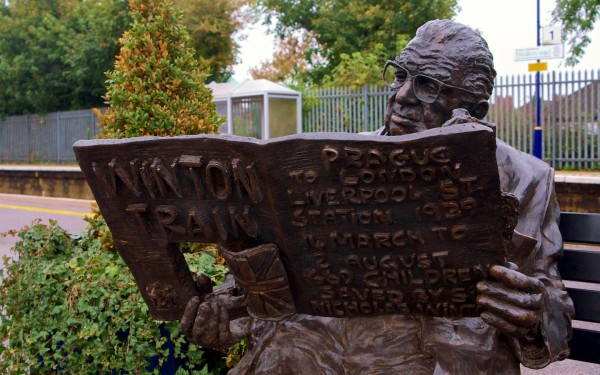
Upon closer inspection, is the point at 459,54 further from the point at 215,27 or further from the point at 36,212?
the point at 215,27

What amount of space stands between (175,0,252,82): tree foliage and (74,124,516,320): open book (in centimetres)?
1761

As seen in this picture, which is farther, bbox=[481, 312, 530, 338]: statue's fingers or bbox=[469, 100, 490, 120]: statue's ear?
bbox=[469, 100, 490, 120]: statue's ear

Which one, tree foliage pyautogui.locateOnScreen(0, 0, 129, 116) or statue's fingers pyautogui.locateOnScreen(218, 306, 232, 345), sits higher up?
tree foliage pyautogui.locateOnScreen(0, 0, 129, 116)

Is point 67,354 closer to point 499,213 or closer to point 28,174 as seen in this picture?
point 499,213

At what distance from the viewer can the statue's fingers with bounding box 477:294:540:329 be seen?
1.64 metres

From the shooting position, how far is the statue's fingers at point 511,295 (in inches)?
64.4

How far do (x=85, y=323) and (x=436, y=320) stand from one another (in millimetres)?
1951

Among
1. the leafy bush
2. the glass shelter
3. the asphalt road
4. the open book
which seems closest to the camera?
the open book

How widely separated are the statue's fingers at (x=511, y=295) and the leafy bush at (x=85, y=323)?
1903 mm

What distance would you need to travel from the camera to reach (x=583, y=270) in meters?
2.65

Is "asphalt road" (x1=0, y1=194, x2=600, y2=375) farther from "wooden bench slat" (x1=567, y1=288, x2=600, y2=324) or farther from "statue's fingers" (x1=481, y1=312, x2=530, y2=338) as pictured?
"statue's fingers" (x1=481, y1=312, x2=530, y2=338)

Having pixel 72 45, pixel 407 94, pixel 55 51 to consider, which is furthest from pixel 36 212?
pixel 407 94

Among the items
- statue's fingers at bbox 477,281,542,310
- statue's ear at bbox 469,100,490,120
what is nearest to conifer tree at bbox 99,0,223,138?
statue's ear at bbox 469,100,490,120

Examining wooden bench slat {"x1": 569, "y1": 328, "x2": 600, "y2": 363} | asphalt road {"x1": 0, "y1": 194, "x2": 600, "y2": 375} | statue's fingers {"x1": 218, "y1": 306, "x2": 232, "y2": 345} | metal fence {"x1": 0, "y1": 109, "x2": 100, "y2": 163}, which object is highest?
metal fence {"x1": 0, "y1": 109, "x2": 100, "y2": 163}
